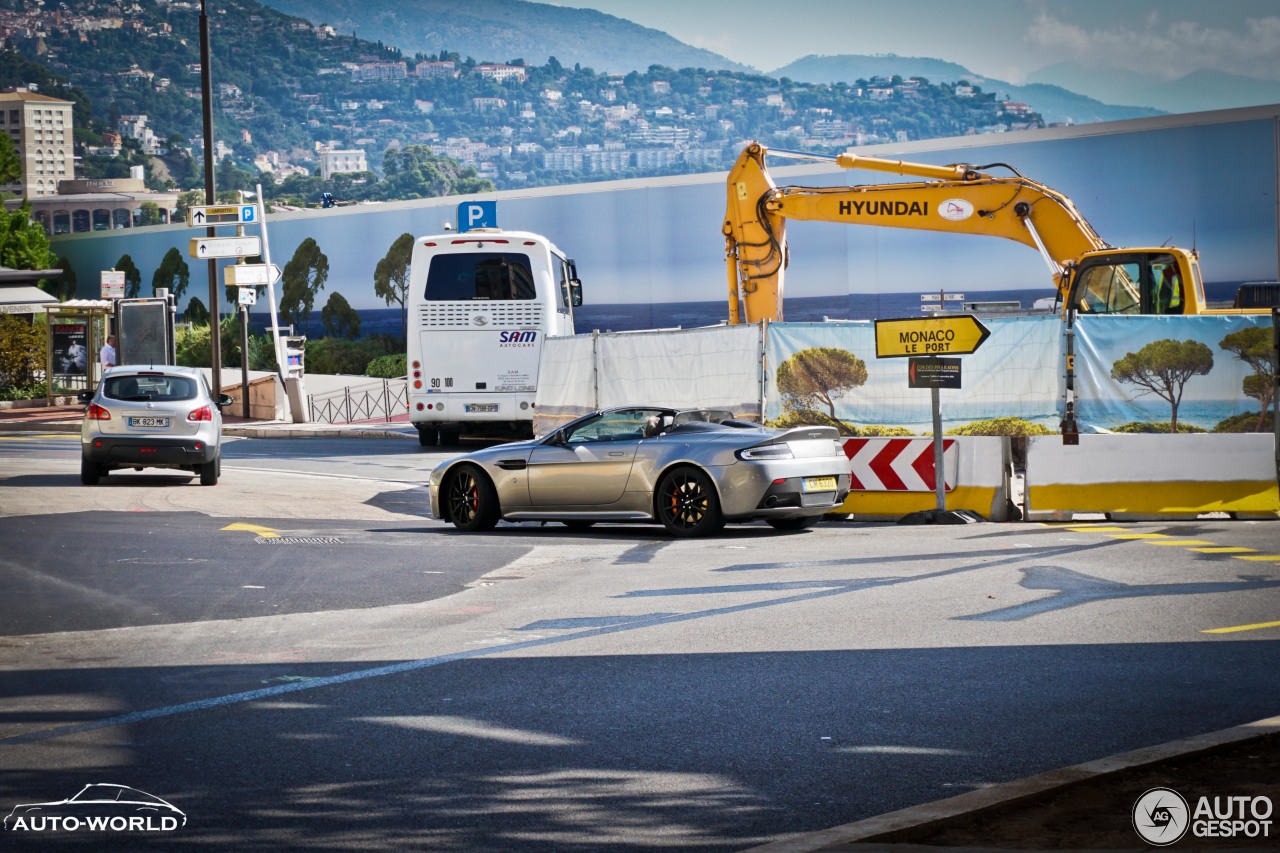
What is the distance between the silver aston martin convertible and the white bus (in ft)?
39.7

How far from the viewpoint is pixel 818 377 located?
17.6 m

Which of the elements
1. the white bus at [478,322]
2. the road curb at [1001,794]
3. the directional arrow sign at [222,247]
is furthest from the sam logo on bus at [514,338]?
the road curb at [1001,794]

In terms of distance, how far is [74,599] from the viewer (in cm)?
1073

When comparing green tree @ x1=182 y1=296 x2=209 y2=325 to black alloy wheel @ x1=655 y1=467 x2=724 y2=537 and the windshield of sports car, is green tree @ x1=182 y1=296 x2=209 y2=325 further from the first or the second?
black alloy wheel @ x1=655 y1=467 x2=724 y2=537

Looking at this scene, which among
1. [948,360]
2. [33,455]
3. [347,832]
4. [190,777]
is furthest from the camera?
[33,455]

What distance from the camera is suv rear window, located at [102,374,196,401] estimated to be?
66.1 ft

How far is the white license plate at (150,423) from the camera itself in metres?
19.9

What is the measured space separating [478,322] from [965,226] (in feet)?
30.3

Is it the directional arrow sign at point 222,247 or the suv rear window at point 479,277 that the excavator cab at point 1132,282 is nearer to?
the suv rear window at point 479,277

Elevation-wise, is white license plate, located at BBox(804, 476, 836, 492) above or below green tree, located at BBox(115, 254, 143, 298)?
below

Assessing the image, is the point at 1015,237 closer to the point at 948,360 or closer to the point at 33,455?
the point at 948,360

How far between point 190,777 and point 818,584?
608cm

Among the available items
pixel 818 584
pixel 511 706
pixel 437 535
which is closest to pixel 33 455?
pixel 437 535

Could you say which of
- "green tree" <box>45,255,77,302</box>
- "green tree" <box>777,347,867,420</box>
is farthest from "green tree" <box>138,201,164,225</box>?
"green tree" <box>777,347,867,420</box>
